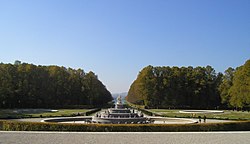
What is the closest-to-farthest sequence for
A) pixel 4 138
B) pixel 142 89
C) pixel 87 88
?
pixel 4 138, pixel 142 89, pixel 87 88

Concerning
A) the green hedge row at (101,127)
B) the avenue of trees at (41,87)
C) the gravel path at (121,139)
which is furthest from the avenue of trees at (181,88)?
the gravel path at (121,139)

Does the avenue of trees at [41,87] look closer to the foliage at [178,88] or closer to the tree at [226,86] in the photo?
the foliage at [178,88]

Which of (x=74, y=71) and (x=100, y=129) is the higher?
(x=74, y=71)

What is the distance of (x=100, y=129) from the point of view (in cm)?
2214

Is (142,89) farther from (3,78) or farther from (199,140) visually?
(199,140)

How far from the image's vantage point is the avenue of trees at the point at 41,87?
2852 inches

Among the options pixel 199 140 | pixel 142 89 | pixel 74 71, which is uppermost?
pixel 74 71

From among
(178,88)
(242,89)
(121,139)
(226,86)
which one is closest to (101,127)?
(121,139)

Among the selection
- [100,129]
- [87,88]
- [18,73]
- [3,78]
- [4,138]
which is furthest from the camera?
[87,88]

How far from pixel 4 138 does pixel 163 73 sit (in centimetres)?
6924

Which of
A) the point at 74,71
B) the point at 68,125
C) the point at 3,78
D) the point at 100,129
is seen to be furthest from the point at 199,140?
the point at 74,71

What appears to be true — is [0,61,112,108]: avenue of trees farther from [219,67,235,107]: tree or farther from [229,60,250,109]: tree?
[229,60,250,109]: tree

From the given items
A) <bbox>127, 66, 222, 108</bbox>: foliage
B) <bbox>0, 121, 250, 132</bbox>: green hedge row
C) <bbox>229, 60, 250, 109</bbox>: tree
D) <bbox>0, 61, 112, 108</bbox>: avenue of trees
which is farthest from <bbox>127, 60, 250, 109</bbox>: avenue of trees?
<bbox>0, 121, 250, 132</bbox>: green hedge row

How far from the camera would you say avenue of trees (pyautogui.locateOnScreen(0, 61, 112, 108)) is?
72438 millimetres
